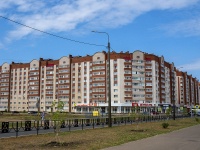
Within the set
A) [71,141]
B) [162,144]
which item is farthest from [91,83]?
[162,144]

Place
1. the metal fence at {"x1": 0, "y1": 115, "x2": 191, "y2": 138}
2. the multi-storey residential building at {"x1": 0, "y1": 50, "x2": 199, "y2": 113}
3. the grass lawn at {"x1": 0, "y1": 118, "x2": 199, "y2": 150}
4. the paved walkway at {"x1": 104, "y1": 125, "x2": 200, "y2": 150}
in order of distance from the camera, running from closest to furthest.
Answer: the paved walkway at {"x1": 104, "y1": 125, "x2": 200, "y2": 150}
the grass lawn at {"x1": 0, "y1": 118, "x2": 199, "y2": 150}
the metal fence at {"x1": 0, "y1": 115, "x2": 191, "y2": 138}
the multi-storey residential building at {"x1": 0, "y1": 50, "x2": 199, "y2": 113}

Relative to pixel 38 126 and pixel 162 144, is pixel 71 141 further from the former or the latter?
pixel 38 126

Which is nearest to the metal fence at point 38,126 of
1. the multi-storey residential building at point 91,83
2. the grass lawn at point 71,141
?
the grass lawn at point 71,141

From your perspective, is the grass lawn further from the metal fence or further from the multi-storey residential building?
the multi-storey residential building

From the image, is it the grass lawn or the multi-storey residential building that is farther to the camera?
the multi-storey residential building

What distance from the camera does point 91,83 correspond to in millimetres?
120750

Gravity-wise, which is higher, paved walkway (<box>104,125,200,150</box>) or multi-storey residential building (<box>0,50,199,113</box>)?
multi-storey residential building (<box>0,50,199,113</box>)

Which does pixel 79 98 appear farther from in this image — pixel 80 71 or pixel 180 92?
pixel 180 92

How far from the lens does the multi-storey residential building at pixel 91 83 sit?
116 meters

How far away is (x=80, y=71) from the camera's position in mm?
125688

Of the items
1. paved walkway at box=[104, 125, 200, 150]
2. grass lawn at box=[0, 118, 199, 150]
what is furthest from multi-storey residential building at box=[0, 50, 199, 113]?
paved walkway at box=[104, 125, 200, 150]

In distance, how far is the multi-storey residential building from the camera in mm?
115750

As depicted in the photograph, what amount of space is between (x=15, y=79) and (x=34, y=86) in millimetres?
15743

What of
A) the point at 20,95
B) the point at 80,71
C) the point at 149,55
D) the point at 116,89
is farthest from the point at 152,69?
the point at 20,95
